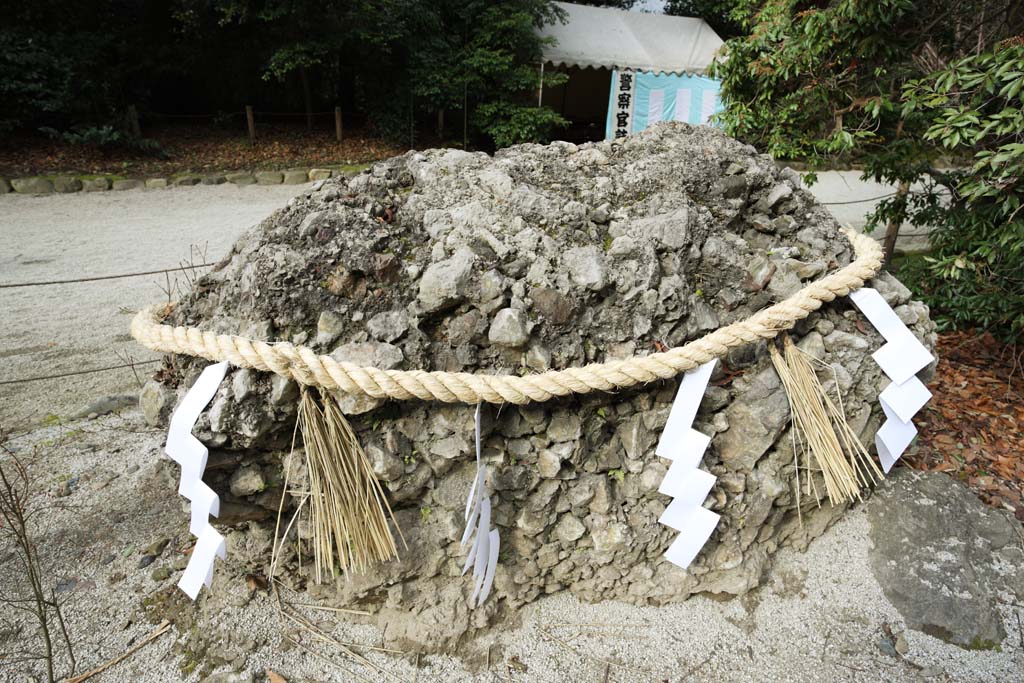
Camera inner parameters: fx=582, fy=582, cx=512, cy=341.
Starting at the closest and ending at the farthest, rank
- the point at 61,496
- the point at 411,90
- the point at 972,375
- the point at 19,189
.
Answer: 1. the point at 61,496
2. the point at 972,375
3. the point at 19,189
4. the point at 411,90

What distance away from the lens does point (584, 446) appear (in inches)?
58.5

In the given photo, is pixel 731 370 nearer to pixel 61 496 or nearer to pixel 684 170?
pixel 684 170

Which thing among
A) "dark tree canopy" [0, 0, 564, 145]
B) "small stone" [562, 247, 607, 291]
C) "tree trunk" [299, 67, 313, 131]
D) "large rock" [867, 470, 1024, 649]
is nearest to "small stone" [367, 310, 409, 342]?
"small stone" [562, 247, 607, 291]

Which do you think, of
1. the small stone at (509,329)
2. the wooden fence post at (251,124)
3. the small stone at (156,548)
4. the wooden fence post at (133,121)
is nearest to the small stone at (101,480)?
the small stone at (156,548)

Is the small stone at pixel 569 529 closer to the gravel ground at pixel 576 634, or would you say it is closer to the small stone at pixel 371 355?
the gravel ground at pixel 576 634

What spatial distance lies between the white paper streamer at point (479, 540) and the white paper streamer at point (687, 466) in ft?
1.45

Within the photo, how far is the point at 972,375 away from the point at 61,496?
3726 mm

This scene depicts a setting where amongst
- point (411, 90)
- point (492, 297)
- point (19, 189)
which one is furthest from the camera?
point (411, 90)

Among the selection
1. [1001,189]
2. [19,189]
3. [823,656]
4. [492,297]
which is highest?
[1001,189]

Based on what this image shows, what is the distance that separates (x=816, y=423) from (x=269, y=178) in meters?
7.79

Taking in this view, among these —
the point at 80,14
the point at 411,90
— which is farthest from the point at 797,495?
the point at 80,14

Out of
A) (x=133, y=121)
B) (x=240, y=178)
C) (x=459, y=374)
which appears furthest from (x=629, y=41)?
(x=459, y=374)

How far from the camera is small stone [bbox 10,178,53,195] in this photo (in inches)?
268

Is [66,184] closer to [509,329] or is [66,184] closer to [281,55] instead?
[281,55]
